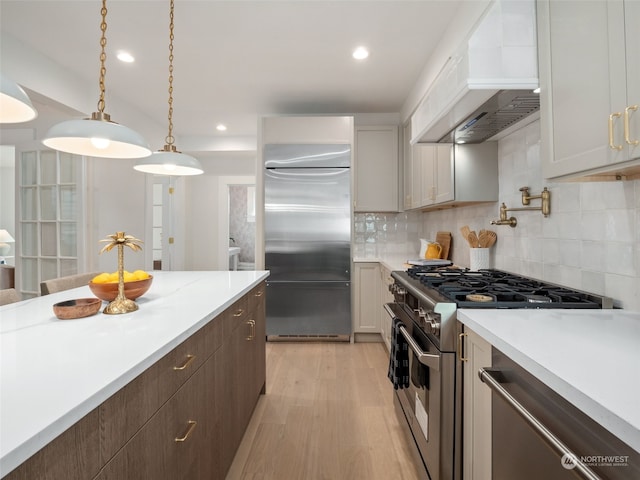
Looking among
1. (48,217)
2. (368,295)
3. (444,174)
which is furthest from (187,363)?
(48,217)

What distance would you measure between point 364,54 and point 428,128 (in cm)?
123

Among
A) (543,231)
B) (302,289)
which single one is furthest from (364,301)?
(543,231)

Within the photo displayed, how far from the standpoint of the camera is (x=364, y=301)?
3.65m

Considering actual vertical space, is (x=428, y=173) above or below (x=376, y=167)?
below

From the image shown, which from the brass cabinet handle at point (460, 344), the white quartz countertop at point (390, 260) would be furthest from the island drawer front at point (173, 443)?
the white quartz countertop at point (390, 260)

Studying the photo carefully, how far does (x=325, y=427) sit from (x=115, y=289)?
57.7 inches

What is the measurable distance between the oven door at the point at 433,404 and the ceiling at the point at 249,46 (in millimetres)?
2059

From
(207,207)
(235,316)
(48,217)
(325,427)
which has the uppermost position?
(207,207)

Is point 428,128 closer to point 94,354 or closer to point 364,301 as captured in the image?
point 94,354

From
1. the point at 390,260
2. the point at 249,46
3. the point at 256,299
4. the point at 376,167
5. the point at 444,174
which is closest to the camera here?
the point at 256,299

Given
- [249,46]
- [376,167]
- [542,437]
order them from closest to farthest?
1. [542,437]
2. [249,46]
3. [376,167]

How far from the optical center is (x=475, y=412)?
117 cm

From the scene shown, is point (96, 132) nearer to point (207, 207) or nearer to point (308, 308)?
point (308, 308)

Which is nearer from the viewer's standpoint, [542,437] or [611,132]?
[542,437]
